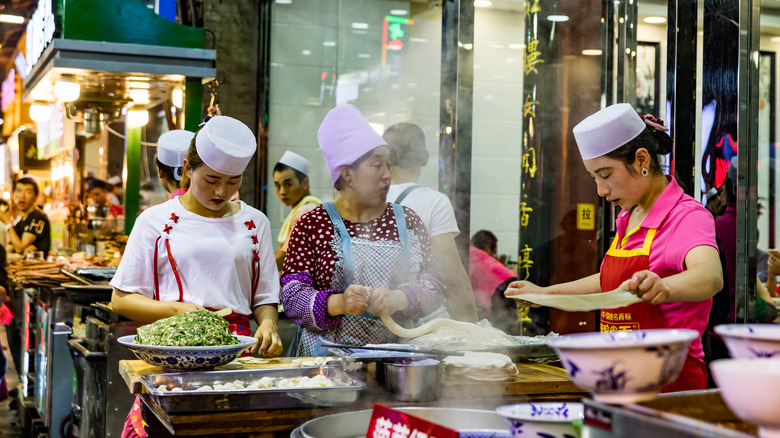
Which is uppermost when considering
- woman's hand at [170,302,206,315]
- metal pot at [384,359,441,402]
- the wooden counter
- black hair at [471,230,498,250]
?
black hair at [471,230,498,250]

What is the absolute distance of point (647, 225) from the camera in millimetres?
2545

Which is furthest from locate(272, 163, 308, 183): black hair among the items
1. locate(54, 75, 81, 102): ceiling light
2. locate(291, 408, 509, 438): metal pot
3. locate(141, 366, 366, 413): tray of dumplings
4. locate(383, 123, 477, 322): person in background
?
locate(291, 408, 509, 438): metal pot

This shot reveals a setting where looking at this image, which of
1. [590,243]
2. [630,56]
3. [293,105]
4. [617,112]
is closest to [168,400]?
[617,112]

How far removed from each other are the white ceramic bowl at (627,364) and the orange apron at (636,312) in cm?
123

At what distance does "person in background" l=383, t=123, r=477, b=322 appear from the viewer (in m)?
4.02

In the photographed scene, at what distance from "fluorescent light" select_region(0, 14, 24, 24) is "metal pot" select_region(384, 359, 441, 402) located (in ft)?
42.8

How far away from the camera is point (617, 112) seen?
8.30ft

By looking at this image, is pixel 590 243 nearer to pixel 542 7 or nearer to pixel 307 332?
pixel 542 7

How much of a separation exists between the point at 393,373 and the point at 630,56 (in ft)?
9.77

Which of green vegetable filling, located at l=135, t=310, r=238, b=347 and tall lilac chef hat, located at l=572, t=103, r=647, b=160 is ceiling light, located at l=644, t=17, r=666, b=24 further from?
green vegetable filling, located at l=135, t=310, r=238, b=347

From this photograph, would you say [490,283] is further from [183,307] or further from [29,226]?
[29,226]

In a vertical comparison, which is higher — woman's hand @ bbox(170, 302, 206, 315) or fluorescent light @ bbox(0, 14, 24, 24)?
fluorescent light @ bbox(0, 14, 24, 24)

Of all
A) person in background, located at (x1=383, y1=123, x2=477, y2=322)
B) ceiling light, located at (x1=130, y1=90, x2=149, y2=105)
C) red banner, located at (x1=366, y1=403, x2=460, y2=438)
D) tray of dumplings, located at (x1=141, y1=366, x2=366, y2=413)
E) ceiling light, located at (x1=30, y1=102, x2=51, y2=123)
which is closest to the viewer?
red banner, located at (x1=366, y1=403, x2=460, y2=438)

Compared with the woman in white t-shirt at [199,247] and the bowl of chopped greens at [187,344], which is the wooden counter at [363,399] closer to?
the bowl of chopped greens at [187,344]
